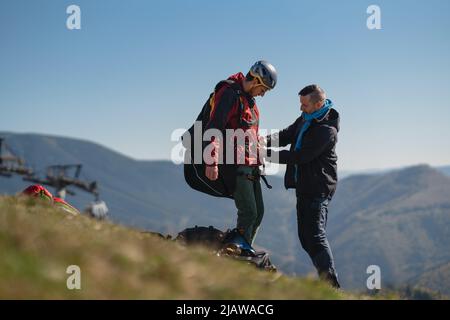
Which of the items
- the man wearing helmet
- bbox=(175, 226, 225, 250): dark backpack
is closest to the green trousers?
the man wearing helmet

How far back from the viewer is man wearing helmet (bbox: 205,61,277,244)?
10.1m

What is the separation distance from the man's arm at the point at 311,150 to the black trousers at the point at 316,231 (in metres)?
0.69

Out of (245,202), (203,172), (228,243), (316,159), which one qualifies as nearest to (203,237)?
(228,243)

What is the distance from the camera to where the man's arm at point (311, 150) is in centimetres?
1030

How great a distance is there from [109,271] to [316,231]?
611cm

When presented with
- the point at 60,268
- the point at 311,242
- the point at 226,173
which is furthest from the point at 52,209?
the point at 311,242

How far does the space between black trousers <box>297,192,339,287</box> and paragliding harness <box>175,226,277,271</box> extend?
908 mm

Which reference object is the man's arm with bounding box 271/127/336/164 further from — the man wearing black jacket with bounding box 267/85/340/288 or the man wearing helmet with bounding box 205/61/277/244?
the man wearing helmet with bounding box 205/61/277/244

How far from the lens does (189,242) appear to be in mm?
9898

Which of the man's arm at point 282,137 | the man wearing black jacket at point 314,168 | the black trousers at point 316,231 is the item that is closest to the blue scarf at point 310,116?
the man wearing black jacket at point 314,168

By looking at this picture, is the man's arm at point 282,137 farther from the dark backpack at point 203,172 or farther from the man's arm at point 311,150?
the dark backpack at point 203,172

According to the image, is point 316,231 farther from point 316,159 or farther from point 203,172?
point 203,172

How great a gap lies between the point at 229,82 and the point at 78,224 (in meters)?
4.28
